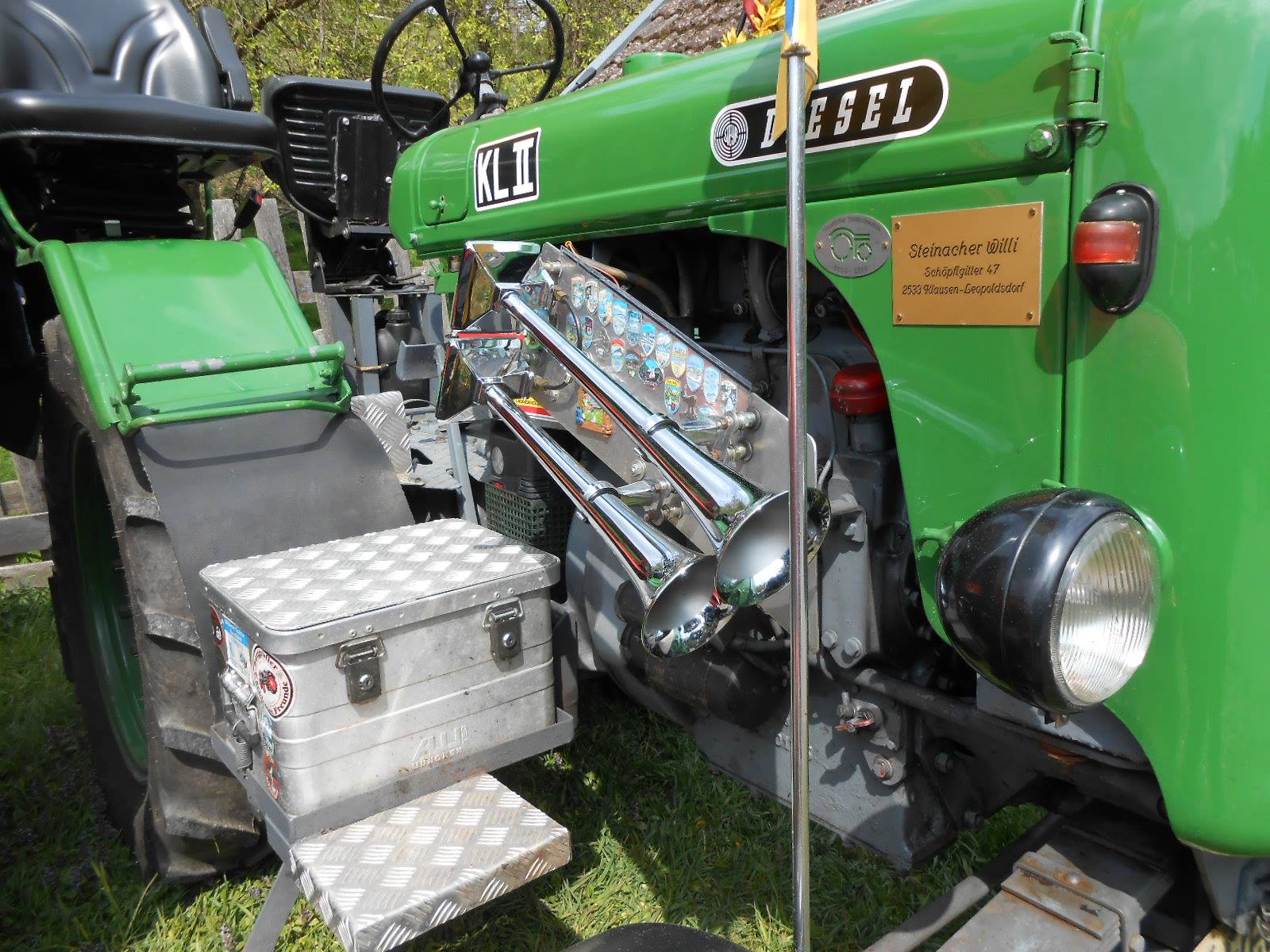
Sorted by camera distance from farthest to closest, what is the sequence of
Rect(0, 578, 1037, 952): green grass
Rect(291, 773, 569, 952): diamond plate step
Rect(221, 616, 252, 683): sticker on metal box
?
1. Rect(0, 578, 1037, 952): green grass
2. Rect(221, 616, 252, 683): sticker on metal box
3. Rect(291, 773, 569, 952): diamond plate step

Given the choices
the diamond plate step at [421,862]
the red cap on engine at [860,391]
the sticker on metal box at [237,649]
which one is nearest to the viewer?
the diamond plate step at [421,862]

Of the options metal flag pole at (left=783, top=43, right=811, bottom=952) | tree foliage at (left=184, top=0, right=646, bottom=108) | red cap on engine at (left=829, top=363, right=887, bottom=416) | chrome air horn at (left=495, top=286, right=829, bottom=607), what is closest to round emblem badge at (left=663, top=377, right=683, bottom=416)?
chrome air horn at (left=495, top=286, right=829, bottom=607)

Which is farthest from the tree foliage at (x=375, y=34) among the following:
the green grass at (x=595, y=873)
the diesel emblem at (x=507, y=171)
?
the green grass at (x=595, y=873)

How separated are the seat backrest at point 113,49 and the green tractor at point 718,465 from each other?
1 cm

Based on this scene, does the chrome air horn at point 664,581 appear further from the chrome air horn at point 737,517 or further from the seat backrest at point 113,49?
the seat backrest at point 113,49

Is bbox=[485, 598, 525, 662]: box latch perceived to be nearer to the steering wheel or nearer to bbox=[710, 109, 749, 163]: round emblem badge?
bbox=[710, 109, 749, 163]: round emblem badge

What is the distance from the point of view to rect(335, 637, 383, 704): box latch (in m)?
1.54

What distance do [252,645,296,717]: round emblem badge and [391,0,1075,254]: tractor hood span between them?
3.14ft

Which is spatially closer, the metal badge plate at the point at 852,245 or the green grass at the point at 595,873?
the metal badge plate at the point at 852,245

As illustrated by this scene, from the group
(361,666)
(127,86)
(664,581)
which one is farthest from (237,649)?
(127,86)

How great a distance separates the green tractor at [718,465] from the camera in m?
1.13

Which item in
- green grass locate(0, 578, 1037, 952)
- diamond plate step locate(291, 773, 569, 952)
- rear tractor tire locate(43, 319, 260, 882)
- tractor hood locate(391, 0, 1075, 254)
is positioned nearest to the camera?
tractor hood locate(391, 0, 1075, 254)

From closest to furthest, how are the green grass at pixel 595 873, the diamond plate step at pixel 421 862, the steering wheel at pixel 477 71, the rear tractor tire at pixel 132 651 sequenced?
the diamond plate step at pixel 421 862
the rear tractor tire at pixel 132 651
the green grass at pixel 595 873
the steering wheel at pixel 477 71

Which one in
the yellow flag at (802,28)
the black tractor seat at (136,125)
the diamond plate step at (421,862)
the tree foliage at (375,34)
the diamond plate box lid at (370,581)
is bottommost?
the diamond plate step at (421,862)
